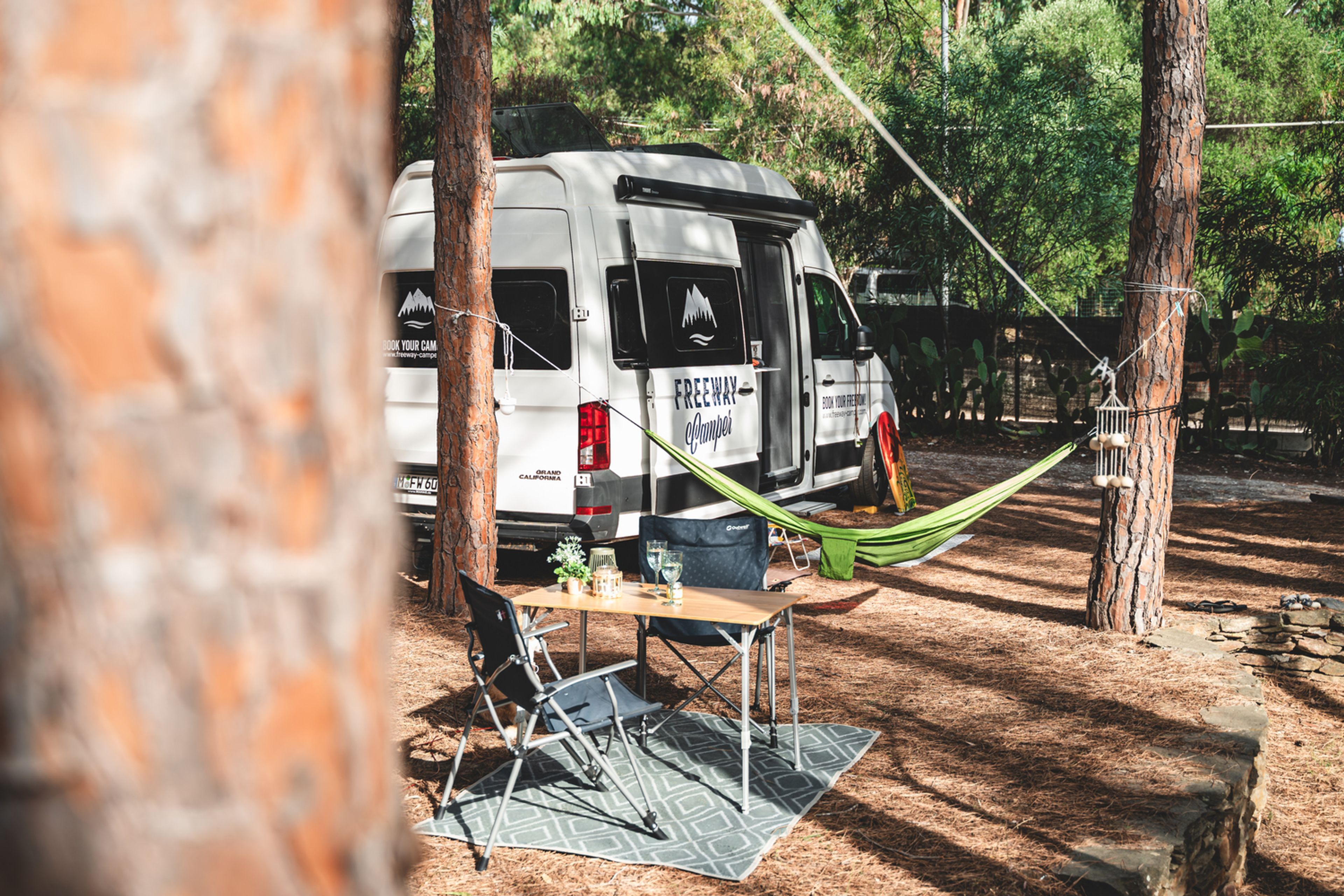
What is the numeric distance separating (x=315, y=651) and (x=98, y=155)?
0.37 metres

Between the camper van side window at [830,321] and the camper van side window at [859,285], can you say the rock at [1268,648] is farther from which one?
the camper van side window at [859,285]

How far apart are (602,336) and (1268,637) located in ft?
12.3

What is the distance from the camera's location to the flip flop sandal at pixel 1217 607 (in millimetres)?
6129

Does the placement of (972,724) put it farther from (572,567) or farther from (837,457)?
(837,457)

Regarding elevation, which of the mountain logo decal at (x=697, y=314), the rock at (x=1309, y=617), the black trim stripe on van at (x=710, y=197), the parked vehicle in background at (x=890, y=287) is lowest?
the rock at (x=1309, y=617)

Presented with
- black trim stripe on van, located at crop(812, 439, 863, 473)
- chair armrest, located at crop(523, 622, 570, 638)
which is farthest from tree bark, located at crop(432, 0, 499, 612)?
black trim stripe on van, located at crop(812, 439, 863, 473)

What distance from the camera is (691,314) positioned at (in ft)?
22.7

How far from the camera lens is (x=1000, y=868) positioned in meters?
3.34

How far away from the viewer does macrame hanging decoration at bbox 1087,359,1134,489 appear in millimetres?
5375

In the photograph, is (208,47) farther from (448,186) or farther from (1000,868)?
(448,186)

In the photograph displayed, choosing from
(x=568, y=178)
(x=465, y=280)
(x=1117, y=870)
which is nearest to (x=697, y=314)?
(x=568, y=178)

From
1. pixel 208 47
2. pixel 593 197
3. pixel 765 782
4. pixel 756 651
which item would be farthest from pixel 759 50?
pixel 208 47

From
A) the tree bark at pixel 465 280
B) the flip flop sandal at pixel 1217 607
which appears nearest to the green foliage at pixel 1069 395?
the flip flop sandal at pixel 1217 607

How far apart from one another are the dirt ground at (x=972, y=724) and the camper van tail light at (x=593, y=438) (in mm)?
886
